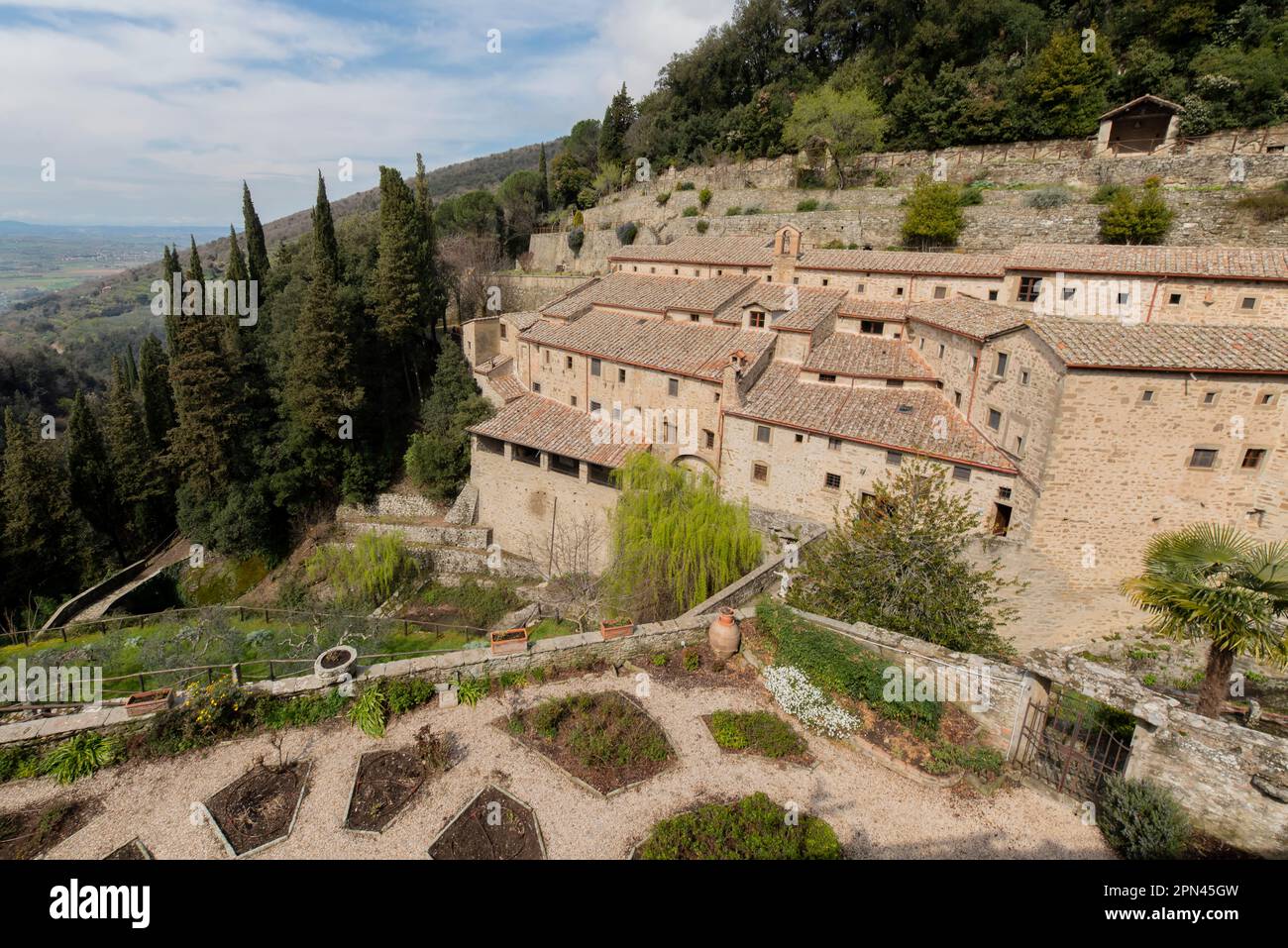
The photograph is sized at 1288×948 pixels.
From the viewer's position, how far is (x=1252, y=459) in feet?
50.0

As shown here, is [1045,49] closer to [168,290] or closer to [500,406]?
[500,406]

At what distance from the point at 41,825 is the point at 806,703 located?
12518 millimetres

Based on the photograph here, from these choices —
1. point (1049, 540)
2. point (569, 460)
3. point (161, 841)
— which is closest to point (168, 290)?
point (569, 460)

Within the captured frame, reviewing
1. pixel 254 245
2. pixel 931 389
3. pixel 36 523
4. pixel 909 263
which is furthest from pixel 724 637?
pixel 254 245

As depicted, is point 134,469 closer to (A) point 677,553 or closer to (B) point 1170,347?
(A) point 677,553

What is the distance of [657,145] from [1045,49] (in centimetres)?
2897

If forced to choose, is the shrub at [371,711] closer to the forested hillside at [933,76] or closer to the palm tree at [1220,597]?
the palm tree at [1220,597]

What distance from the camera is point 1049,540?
16281 millimetres

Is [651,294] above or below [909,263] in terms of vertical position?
below

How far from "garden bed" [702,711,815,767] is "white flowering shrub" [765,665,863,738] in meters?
0.35

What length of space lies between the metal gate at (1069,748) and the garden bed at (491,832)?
845 centimetres

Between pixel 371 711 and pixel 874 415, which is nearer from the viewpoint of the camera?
pixel 371 711

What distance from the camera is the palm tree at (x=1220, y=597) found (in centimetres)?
983

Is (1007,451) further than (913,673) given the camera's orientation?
Yes
